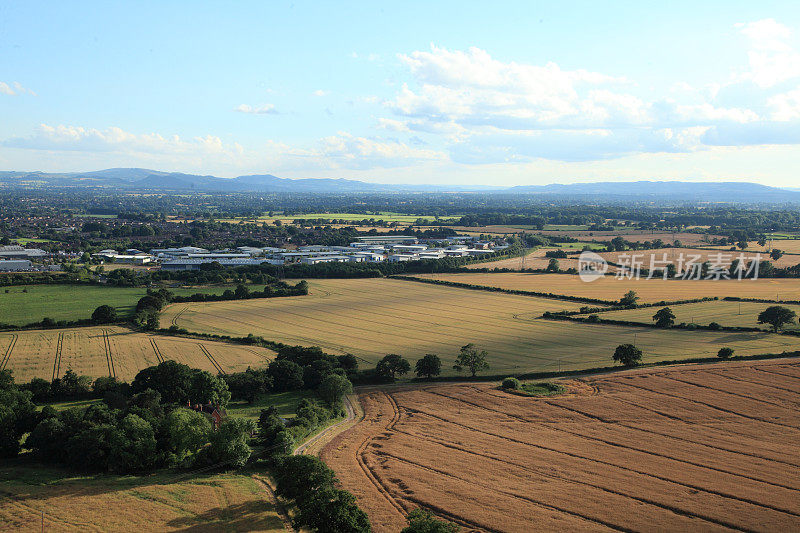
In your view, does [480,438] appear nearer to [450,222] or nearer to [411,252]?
[411,252]

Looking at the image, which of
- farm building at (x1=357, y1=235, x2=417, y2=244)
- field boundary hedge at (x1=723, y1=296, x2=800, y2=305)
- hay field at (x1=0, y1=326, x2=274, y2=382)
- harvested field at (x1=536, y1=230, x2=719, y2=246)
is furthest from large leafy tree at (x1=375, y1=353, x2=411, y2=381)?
harvested field at (x1=536, y1=230, x2=719, y2=246)

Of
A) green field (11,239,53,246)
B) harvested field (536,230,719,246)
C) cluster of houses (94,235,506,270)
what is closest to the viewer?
cluster of houses (94,235,506,270)

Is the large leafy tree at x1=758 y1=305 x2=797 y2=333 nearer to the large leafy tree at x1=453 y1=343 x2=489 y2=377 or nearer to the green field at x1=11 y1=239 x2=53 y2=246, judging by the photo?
the large leafy tree at x1=453 y1=343 x2=489 y2=377

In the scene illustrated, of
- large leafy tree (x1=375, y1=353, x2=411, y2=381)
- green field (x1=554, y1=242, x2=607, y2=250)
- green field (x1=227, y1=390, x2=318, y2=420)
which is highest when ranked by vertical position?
green field (x1=554, y1=242, x2=607, y2=250)

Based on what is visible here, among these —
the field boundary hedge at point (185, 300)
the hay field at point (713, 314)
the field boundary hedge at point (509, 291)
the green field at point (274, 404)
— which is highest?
the hay field at point (713, 314)

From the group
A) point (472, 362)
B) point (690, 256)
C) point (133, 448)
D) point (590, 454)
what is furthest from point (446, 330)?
point (690, 256)

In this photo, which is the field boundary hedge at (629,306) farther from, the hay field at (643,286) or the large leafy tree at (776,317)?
the large leafy tree at (776,317)

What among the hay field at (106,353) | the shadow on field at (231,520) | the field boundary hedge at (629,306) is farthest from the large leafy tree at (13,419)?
the field boundary hedge at (629,306)

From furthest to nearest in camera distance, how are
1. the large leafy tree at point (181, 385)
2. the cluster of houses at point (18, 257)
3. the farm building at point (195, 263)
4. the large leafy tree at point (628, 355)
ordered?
1. the farm building at point (195, 263)
2. the cluster of houses at point (18, 257)
3. the large leafy tree at point (628, 355)
4. the large leafy tree at point (181, 385)
